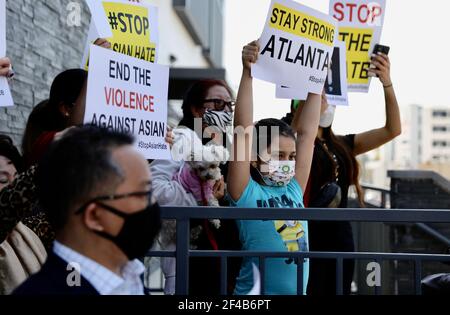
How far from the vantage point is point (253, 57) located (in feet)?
12.1

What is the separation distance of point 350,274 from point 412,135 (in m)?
142

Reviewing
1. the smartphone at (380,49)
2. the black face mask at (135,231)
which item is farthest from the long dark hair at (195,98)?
the black face mask at (135,231)

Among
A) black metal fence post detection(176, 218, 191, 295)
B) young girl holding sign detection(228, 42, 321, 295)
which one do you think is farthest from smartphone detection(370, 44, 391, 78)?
black metal fence post detection(176, 218, 191, 295)

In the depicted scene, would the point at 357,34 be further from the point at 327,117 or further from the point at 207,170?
the point at 207,170

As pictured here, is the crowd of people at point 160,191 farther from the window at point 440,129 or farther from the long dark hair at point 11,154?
the window at point 440,129

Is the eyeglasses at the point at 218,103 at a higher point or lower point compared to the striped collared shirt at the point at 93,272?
higher

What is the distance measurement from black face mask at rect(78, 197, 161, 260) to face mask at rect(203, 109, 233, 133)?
191 cm

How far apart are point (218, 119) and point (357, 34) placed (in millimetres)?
1553

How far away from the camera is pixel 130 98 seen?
349 cm

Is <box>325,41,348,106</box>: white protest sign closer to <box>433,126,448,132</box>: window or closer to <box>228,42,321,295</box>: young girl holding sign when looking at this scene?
<box>228,42,321,295</box>: young girl holding sign

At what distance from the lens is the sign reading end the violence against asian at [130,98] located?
3.21 meters

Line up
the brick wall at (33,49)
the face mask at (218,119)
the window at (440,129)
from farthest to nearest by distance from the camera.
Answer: the window at (440,129) < the brick wall at (33,49) < the face mask at (218,119)

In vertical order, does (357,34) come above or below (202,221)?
above

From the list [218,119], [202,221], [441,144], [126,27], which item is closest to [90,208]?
[202,221]
